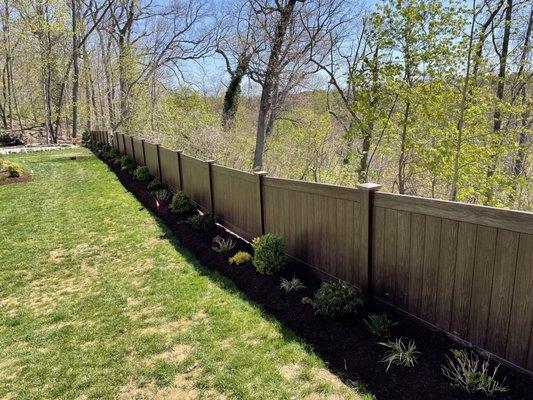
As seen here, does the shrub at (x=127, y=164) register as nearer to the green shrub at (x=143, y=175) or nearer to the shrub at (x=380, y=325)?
the green shrub at (x=143, y=175)

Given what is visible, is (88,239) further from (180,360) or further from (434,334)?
(434,334)

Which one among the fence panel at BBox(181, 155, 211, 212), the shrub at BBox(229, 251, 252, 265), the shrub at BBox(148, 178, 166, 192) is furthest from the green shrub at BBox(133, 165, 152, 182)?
the shrub at BBox(229, 251, 252, 265)

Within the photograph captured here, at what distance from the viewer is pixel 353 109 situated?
379 inches

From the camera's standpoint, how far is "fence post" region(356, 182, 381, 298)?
369cm

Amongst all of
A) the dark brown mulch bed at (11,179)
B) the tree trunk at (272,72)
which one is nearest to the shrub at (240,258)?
the dark brown mulch bed at (11,179)

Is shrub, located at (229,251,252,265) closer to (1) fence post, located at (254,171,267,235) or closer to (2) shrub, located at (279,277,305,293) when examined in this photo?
(1) fence post, located at (254,171,267,235)

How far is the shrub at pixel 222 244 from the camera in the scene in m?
5.81

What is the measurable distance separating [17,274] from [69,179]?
8.52 metres

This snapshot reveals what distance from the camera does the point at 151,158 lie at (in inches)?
476

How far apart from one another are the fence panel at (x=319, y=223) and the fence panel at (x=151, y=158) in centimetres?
698

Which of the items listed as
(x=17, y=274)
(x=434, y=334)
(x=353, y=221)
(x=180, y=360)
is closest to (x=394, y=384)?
(x=434, y=334)

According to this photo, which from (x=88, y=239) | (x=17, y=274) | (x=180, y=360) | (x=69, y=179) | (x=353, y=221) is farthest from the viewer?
(x=69, y=179)

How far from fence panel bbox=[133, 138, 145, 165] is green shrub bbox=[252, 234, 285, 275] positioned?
9.82m

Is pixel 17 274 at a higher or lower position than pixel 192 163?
lower
